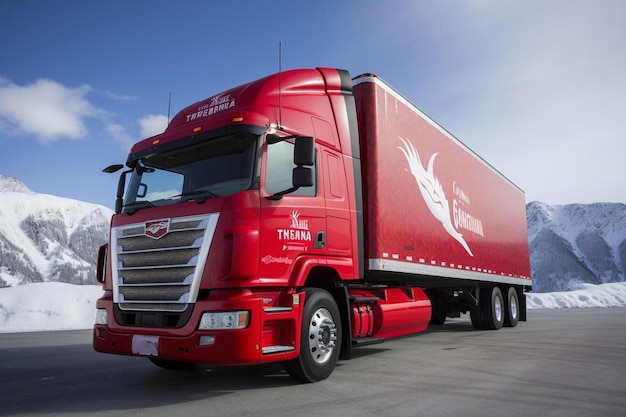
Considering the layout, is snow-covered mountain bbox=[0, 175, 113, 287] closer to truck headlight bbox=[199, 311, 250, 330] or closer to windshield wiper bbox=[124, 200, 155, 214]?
windshield wiper bbox=[124, 200, 155, 214]

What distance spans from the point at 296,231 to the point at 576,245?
143 meters

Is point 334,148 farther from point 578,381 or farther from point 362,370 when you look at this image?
point 578,381

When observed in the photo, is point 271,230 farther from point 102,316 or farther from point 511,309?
point 511,309

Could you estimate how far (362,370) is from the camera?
6.48m

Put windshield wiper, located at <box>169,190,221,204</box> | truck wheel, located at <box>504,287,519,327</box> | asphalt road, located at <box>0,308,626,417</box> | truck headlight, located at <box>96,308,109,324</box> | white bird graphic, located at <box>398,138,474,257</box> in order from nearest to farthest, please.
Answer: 1. asphalt road, located at <box>0,308,626,417</box>
2. windshield wiper, located at <box>169,190,221,204</box>
3. truck headlight, located at <box>96,308,109,324</box>
4. white bird graphic, located at <box>398,138,474,257</box>
5. truck wheel, located at <box>504,287,519,327</box>

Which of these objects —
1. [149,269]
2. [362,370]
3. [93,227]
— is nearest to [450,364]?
[362,370]

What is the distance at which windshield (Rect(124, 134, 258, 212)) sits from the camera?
517 centimetres

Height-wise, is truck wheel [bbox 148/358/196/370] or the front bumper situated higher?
the front bumper

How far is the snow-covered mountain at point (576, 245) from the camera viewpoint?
116250 mm

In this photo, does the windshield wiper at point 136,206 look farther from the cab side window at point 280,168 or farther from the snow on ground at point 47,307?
the snow on ground at point 47,307

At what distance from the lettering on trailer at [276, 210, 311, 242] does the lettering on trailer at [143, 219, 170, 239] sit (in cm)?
118

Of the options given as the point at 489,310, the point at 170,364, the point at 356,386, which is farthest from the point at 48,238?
the point at 356,386

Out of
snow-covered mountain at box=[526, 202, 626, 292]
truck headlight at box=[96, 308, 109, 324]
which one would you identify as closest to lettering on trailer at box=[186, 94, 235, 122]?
truck headlight at box=[96, 308, 109, 324]

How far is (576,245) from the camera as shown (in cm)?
12925
